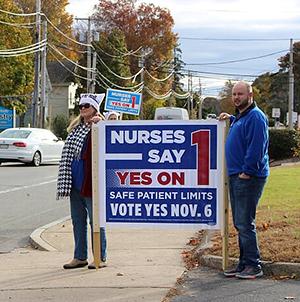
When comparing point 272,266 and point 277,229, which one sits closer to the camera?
point 272,266

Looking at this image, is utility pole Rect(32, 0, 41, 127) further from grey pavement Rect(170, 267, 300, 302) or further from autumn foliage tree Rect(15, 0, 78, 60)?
grey pavement Rect(170, 267, 300, 302)

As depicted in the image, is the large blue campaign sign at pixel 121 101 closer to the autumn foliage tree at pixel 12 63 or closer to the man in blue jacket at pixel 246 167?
the man in blue jacket at pixel 246 167

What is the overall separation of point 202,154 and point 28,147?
19.1 metres

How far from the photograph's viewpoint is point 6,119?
4275 centimetres

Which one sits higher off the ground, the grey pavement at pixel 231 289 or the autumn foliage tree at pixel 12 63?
the autumn foliage tree at pixel 12 63

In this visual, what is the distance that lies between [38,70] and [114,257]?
1221 inches

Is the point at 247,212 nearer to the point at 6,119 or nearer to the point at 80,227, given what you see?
the point at 80,227

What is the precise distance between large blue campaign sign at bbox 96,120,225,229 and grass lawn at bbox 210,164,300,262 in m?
0.78

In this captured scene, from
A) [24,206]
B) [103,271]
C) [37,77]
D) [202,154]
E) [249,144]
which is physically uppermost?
[37,77]

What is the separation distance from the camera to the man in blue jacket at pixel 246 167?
261 inches

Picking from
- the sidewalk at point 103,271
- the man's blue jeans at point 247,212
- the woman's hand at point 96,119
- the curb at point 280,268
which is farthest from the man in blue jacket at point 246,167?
the woman's hand at point 96,119

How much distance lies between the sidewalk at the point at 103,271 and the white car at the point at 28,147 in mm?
15585

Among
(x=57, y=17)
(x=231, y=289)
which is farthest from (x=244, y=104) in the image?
(x=57, y=17)

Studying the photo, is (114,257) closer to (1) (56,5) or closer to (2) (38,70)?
(2) (38,70)
